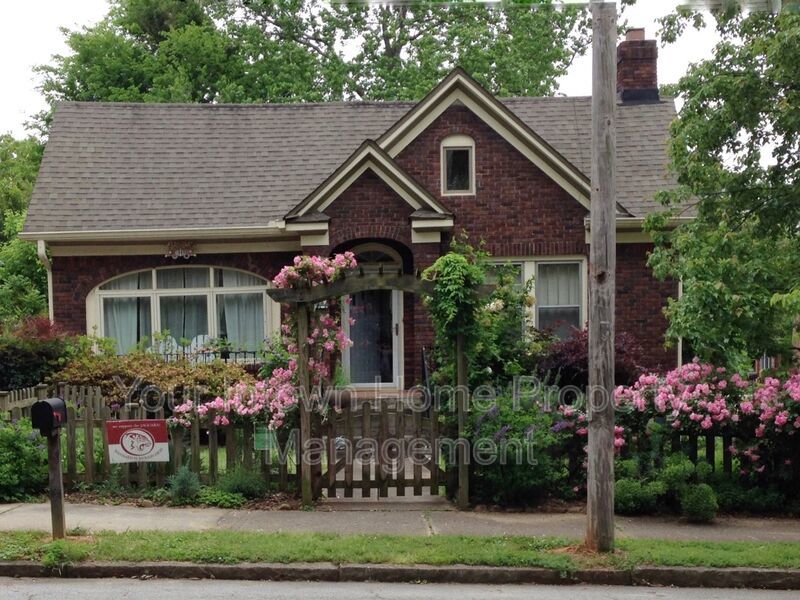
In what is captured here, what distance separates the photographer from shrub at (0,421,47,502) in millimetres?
9211

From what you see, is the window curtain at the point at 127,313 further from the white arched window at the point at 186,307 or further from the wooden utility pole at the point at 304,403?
the wooden utility pole at the point at 304,403

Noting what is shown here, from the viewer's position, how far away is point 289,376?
387 inches

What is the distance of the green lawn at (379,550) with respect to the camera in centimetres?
721

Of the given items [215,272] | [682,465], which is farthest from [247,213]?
[682,465]

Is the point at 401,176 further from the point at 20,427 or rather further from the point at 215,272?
the point at 20,427

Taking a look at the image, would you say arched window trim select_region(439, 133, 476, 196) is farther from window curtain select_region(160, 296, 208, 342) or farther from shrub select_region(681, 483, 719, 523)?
shrub select_region(681, 483, 719, 523)

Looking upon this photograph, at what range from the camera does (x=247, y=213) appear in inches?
661

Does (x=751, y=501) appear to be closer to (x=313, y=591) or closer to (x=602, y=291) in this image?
(x=602, y=291)

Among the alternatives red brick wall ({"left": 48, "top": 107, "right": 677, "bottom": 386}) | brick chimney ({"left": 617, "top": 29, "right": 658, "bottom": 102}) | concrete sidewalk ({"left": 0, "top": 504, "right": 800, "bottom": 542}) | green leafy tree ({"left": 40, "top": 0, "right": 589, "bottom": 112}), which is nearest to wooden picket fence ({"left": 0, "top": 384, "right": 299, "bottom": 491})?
concrete sidewalk ({"left": 0, "top": 504, "right": 800, "bottom": 542})

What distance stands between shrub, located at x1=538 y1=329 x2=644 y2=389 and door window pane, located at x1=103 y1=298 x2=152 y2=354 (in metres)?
7.72

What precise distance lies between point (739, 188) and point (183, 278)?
1025 cm

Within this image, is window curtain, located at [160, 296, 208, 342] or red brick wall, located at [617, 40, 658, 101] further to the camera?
red brick wall, located at [617, 40, 658, 101]

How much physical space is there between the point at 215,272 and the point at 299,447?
8.11 meters

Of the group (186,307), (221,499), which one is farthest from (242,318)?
(221,499)
